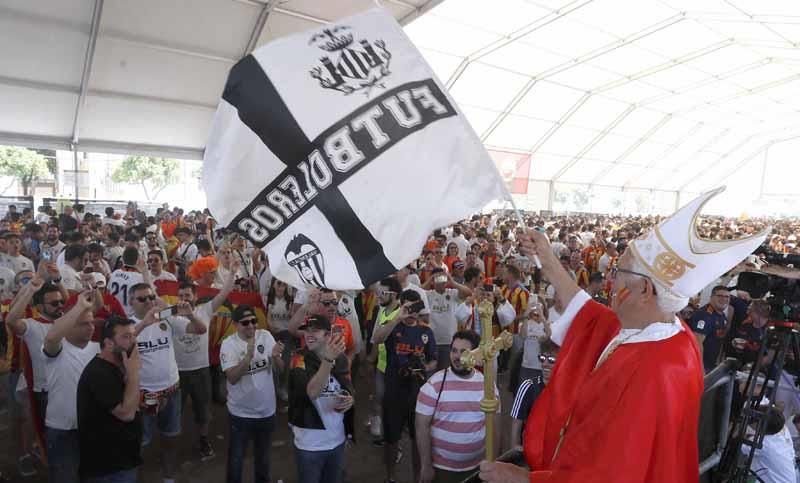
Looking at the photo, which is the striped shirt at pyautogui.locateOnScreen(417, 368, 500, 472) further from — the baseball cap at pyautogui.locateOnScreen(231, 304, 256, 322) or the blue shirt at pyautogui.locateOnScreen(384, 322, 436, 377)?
the baseball cap at pyautogui.locateOnScreen(231, 304, 256, 322)

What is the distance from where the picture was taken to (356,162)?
6.90ft

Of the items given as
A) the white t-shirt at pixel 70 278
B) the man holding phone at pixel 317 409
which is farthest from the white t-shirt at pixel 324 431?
the white t-shirt at pixel 70 278

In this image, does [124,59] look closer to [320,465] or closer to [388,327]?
[388,327]

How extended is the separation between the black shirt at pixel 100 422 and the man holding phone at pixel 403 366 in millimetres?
1993

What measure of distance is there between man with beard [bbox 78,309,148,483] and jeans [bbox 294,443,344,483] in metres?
1.06

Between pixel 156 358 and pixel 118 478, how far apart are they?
1163mm

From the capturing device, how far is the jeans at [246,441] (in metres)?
3.83

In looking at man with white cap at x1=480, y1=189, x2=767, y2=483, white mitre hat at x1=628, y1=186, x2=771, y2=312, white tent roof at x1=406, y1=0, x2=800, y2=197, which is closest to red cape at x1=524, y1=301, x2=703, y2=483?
man with white cap at x1=480, y1=189, x2=767, y2=483

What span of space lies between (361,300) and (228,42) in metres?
12.1

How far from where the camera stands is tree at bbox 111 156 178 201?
40281 mm

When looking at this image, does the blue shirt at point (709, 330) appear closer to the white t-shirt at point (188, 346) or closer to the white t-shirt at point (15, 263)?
the white t-shirt at point (188, 346)

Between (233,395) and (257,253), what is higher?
(257,253)

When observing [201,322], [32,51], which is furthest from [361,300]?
[32,51]

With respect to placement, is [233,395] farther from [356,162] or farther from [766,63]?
[766,63]
